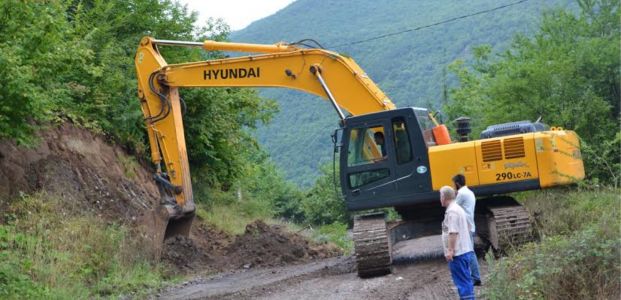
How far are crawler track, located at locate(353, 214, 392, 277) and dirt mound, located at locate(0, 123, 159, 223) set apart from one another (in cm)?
567

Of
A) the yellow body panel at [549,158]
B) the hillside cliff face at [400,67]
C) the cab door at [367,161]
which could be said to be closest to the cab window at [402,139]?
the cab door at [367,161]

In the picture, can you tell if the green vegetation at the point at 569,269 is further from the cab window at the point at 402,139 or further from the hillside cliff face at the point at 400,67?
the hillside cliff face at the point at 400,67

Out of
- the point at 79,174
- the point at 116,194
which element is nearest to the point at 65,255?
the point at 79,174

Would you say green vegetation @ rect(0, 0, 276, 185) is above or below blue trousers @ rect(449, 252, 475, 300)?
above

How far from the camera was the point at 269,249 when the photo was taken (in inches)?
742

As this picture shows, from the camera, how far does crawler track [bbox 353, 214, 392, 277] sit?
44.6 ft

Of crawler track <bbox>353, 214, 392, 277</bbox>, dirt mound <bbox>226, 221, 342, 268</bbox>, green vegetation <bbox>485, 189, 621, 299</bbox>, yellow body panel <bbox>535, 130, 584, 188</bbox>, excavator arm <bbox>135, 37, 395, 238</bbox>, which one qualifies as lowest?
dirt mound <bbox>226, 221, 342, 268</bbox>

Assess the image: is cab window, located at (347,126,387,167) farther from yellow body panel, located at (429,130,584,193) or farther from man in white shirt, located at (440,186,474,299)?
man in white shirt, located at (440,186,474,299)

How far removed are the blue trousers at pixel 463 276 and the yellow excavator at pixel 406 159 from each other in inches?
145

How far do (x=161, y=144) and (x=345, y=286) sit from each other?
6.55m

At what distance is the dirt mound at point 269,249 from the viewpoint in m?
18.5

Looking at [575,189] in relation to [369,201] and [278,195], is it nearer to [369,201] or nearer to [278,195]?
[369,201]

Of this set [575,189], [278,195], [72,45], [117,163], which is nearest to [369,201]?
[575,189]

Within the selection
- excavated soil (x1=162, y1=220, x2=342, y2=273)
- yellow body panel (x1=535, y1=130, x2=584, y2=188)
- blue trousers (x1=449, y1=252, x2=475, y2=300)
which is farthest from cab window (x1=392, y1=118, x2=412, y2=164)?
excavated soil (x1=162, y1=220, x2=342, y2=273)
